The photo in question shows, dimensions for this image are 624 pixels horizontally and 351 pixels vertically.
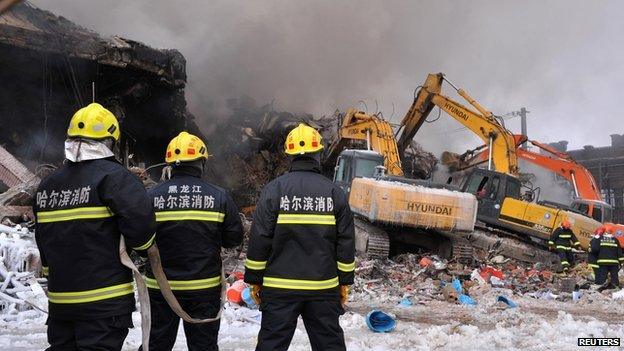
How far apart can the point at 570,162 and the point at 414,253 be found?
508 centimetres

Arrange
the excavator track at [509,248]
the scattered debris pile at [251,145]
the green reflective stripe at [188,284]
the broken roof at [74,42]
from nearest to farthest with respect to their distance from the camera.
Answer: the green reflective stripe at [188,284], the broken roof at [74,42], the excavator track at [509,248], the scattered debris pile at [251,145]

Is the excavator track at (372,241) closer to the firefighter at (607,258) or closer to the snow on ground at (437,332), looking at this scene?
the firefighter at (607,258)

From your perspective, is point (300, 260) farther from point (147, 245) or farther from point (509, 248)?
point (509, 248)

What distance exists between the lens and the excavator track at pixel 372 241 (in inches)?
364

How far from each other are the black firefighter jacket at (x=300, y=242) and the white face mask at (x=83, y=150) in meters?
0.86

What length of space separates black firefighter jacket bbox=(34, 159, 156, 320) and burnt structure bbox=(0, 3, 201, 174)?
797 centimetres

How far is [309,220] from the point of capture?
273 centimetres

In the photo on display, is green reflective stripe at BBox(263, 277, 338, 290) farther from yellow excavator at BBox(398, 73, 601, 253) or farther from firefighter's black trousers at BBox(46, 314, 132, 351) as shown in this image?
yellow excavator at BBox(398, 73, 601, 253)

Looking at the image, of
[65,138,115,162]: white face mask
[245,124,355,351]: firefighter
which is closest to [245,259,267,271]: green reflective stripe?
[245,124,355,351]: firefighter

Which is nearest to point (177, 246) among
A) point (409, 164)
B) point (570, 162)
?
point (570, 162)

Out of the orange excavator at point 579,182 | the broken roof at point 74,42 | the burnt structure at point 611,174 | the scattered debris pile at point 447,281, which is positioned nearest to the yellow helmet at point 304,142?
the scattered debris pile at point 447,281

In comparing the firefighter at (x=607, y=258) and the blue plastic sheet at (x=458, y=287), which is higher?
the firefighter at (x=607, y=258)

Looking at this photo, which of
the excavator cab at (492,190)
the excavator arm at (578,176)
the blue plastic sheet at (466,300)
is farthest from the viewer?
the excavator arm at (578,176)

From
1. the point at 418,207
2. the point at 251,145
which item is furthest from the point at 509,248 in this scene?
the point at 251,145
